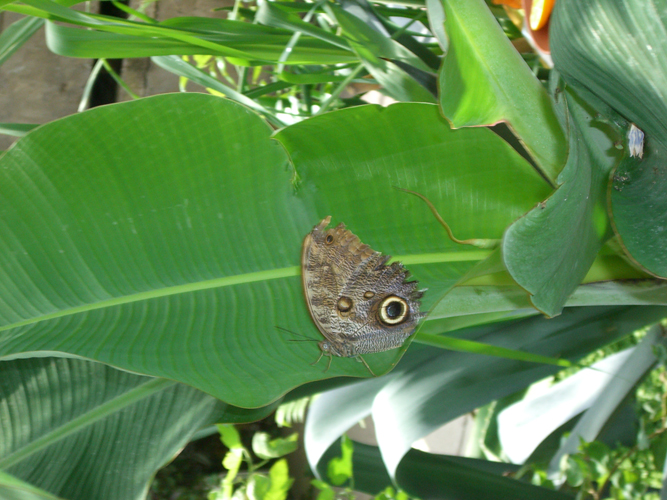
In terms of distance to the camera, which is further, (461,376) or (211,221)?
(461,376)

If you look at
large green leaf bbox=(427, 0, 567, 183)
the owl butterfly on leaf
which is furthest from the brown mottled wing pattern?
large green leaf bbox=(427, 0, 567, 183)

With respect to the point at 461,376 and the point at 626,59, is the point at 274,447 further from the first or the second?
the point at 626,59

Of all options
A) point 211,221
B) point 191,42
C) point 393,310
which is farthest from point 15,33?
point 393,310

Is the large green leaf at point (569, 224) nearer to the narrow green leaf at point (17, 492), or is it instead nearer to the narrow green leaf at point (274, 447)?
the narrow green leaf at point (17, 492)

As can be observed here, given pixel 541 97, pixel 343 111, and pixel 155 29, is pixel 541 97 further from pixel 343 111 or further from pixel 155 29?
pixel 155 29

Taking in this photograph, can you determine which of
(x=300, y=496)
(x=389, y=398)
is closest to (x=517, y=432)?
(x=389, y=398)

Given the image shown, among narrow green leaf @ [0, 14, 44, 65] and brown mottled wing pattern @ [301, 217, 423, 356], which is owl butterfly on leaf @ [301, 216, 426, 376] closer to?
brown mottled wing pattern @ [301, 217, 423, 356]
